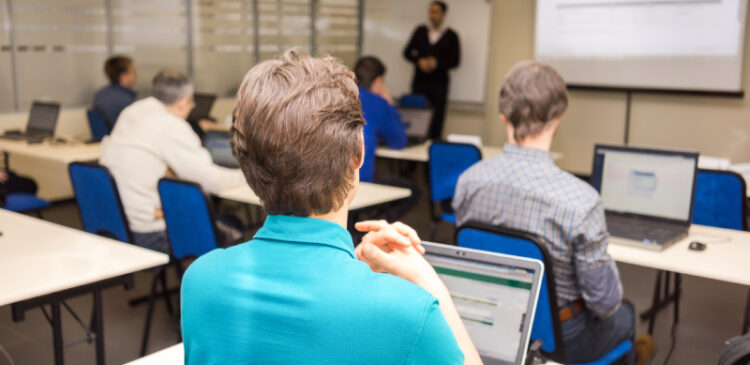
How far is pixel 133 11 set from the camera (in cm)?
653

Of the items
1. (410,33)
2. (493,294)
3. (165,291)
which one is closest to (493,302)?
(493,294)

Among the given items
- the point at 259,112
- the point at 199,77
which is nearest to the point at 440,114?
the point at 199,77

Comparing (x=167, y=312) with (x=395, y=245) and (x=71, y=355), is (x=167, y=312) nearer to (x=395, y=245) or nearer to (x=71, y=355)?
(x=71, y=355)

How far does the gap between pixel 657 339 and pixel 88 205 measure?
2.87 m

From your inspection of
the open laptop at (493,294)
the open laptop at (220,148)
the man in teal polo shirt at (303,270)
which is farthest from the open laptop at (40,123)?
the man in teal polo shirt at (303,270)

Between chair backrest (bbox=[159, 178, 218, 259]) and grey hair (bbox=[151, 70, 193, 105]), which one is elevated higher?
grey hair (bbox=[151, 70, 193, 105])

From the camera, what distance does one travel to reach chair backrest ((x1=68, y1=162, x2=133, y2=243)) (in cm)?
312

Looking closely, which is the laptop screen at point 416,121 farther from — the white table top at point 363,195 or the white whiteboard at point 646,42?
the white whiteboard at point 646,42

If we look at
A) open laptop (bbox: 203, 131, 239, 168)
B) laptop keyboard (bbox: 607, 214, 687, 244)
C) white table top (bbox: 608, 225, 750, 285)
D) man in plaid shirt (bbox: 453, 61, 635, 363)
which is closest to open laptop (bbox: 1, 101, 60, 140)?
Answer: open laptop (bbox: 203, 131, 239, 168)

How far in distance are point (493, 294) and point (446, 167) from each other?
Result: 113 inches

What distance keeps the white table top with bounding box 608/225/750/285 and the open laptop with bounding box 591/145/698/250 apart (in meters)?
0.05

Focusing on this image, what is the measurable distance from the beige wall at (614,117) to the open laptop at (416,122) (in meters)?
2.20

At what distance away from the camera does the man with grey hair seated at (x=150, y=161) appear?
10.9 ft

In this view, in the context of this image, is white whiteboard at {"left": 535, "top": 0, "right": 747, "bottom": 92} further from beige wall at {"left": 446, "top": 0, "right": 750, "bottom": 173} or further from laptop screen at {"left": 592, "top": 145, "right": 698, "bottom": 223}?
laptop screen at {"left": 592, "top": 145, "right": 698, "bottom": 223}
